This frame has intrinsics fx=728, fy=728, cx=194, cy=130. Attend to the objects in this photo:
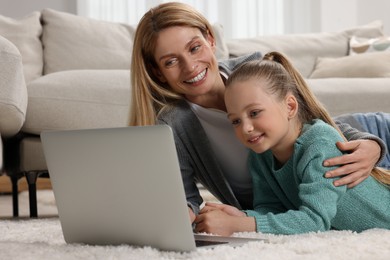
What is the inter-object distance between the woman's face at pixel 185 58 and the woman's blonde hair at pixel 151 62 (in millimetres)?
27

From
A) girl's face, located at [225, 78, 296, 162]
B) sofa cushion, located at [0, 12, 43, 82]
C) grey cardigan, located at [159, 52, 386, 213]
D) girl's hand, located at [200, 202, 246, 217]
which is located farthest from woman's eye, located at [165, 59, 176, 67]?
sofa cushion, located at [0, 12, 43, 82]

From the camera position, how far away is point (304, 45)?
3750 mm

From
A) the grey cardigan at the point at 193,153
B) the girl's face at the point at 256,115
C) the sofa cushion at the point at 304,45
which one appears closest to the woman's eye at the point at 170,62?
the grey cardigan at the point at 193,153

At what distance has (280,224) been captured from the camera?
5.04 feet

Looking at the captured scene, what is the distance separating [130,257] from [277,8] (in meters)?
4.30

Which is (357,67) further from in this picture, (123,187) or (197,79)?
(123,187)

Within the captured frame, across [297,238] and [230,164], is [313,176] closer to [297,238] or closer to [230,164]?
[297,238]

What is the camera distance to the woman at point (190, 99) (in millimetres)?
1812

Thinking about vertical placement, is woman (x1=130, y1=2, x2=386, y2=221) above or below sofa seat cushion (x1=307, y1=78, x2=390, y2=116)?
above

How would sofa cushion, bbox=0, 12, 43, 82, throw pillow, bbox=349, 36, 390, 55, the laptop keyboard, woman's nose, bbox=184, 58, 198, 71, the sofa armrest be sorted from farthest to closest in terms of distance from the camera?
throw pillow, bbox=349, 36, 390, 55, sofa cushion, bbox=0, 12, 43, 82, the sofa armrest, woman's nose, bbox=184, 58, 198, 71, the laptop keyboard

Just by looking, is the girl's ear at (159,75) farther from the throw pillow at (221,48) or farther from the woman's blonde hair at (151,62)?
the throw pillow at (221,48)

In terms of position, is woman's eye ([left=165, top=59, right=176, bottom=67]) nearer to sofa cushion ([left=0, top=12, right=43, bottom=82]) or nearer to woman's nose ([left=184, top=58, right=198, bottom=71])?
woman's nose ([left=184, top=58, right=198, bottom=71])

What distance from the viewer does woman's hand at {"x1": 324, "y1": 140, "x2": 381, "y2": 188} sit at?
5.09 ft

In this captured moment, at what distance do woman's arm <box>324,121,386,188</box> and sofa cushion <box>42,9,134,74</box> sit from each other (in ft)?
5.67
